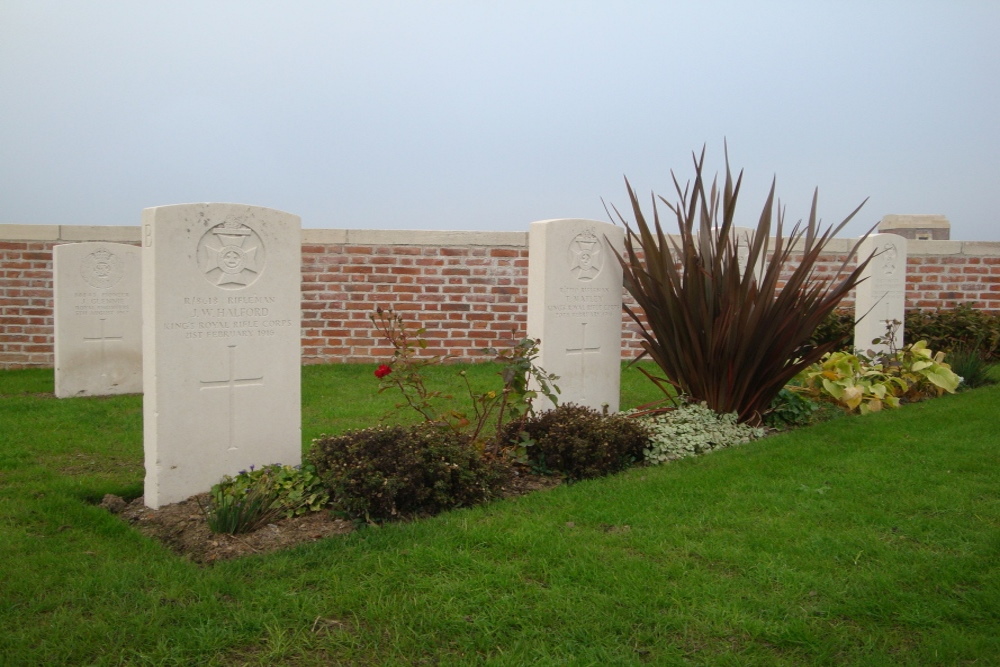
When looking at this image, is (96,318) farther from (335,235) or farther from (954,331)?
(954,331)

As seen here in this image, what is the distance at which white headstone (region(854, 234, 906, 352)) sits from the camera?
915 centimetres

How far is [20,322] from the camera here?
10.3m

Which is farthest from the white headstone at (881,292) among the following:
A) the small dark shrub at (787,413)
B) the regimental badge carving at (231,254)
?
the regimental badge carving at (231,254)

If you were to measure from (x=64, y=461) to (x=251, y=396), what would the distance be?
172cm

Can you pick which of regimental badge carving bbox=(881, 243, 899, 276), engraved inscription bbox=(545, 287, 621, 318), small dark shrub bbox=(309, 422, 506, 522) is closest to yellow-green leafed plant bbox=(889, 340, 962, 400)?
regimental badge carving bbox=(881, 243, 899, 276)

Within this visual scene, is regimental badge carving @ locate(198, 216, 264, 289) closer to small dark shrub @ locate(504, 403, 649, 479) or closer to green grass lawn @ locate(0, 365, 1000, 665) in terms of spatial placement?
green grass lawn @ locate(0, 365, 1000, 665)

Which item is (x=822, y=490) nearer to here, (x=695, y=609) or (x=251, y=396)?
(x=695, y=609)

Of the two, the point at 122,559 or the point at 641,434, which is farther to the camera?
the point at 641,434

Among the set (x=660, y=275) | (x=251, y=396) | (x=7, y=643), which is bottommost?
(x=7, y=643)

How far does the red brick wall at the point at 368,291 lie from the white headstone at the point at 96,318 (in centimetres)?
214

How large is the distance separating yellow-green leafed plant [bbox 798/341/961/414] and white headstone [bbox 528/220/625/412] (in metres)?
1.88

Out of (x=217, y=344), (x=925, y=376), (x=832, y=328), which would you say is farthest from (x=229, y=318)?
(x=832, y=328)

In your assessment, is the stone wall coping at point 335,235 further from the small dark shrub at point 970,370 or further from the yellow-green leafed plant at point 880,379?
the small dark shrub at point 970,370

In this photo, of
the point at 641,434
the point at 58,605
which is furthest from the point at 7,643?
the point at 641,434
